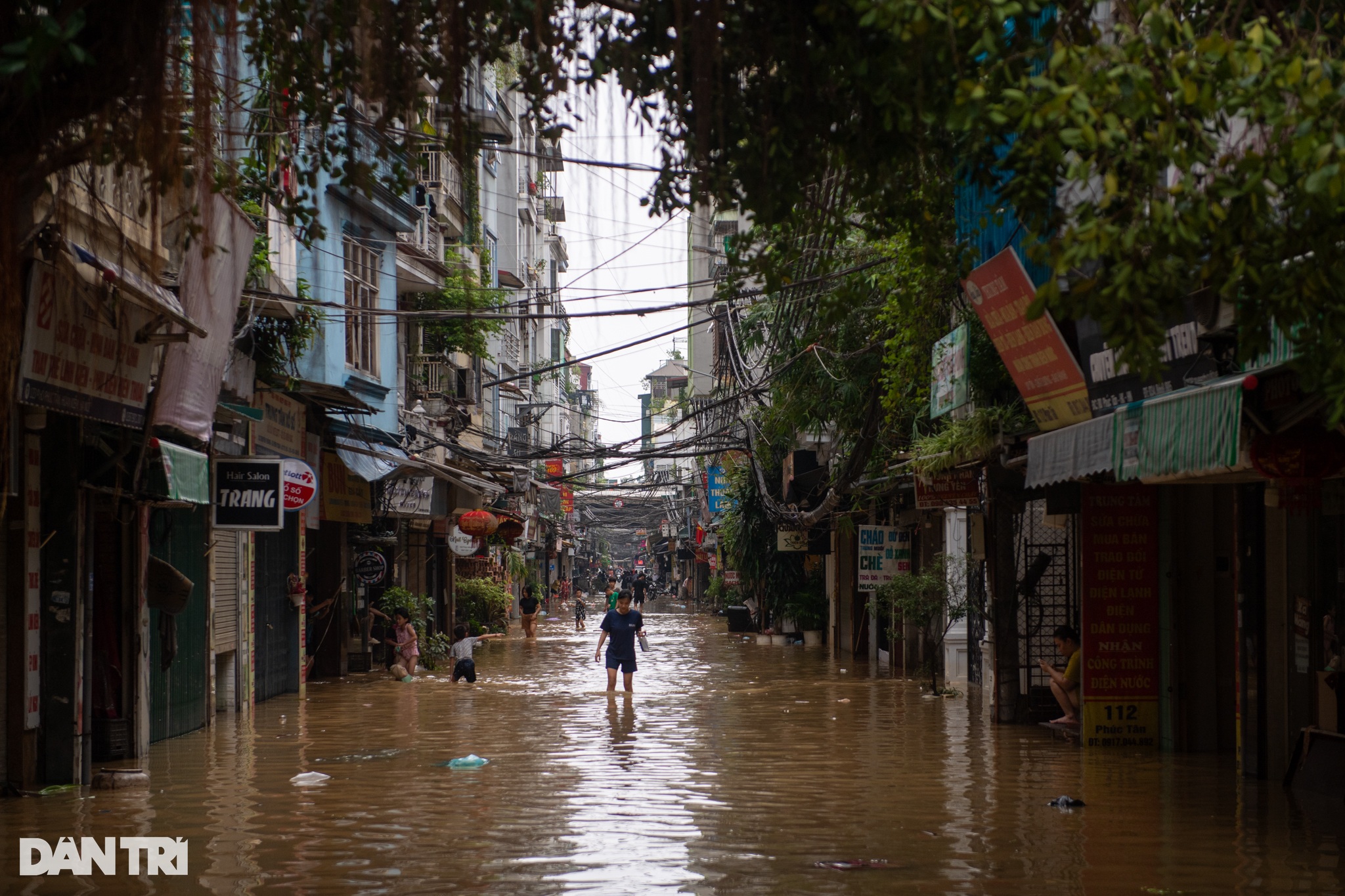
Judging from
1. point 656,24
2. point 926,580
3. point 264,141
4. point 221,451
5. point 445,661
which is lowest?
point 445,661

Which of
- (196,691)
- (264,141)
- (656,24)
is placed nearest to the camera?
(656,24)

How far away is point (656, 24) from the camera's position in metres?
6.52

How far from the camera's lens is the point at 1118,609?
14.9m

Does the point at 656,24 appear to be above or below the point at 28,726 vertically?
above

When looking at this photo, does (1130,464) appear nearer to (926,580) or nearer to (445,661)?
(926,580)

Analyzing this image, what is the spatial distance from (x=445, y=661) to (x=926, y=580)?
11.8 meters

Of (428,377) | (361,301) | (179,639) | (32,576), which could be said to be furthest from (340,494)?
(32,576)

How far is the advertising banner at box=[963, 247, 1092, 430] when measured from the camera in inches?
549

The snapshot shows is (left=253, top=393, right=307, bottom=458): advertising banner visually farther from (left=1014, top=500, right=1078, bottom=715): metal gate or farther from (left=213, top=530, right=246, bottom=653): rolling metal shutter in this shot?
(left=1014, top=500, right=1078, bottom=715): metal gate

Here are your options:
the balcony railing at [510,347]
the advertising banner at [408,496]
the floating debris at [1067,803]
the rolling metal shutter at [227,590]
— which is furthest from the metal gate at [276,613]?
the balcony railing at [510,347]

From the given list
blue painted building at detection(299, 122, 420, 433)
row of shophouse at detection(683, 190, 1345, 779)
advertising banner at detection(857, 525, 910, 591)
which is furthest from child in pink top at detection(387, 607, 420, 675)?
row of shophouse at detection(683, 190, 1345, 779)

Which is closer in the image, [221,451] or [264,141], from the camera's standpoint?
[264,141]

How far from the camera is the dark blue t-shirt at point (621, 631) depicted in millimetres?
21828

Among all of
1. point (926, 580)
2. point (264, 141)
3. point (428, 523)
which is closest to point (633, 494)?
point (428, 523)
